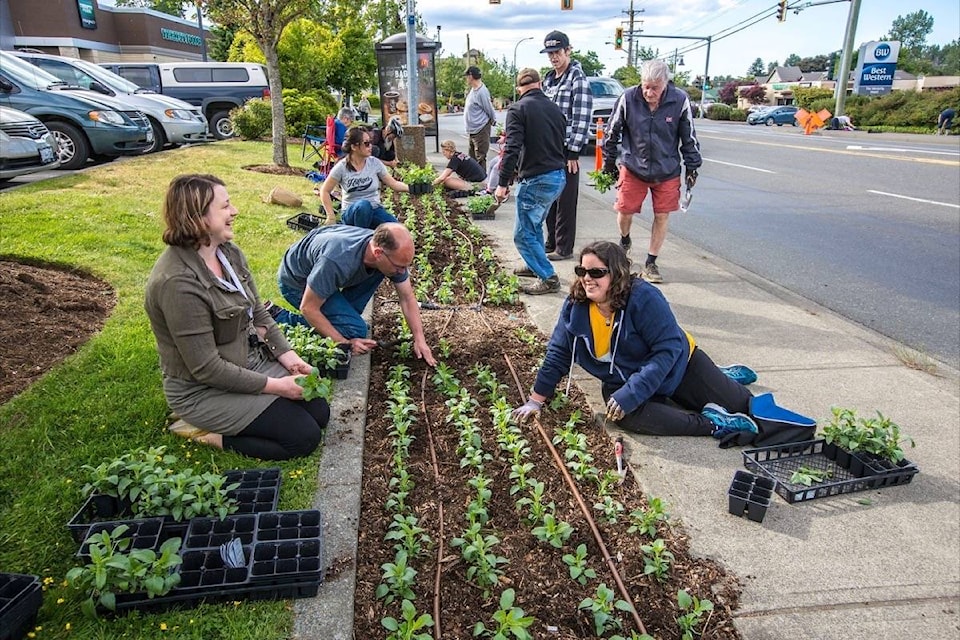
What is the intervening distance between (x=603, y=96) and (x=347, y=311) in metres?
19.6

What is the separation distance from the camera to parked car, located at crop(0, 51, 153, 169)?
1080 cm

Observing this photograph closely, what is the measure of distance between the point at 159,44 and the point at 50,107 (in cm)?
3990

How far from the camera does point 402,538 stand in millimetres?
2969

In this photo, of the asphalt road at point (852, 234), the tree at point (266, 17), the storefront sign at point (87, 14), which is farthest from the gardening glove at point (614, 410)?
the storefront sign at point (87, 14)

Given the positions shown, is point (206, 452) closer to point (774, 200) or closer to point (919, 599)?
point (919, 599)

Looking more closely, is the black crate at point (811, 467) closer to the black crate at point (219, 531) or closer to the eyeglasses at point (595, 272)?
the eyeglasses at point (595, 272)

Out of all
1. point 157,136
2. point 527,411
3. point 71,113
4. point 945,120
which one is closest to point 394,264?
point 527,411

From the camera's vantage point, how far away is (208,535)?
2672mm

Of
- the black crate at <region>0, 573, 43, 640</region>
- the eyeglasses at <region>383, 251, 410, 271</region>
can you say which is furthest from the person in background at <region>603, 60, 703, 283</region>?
the black crate at <region>0, 573, 43, 640</region>

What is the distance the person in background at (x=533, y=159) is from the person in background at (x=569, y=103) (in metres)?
0.43

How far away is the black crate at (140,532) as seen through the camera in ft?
8.61

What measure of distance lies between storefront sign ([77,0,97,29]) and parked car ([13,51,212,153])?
1125 inches

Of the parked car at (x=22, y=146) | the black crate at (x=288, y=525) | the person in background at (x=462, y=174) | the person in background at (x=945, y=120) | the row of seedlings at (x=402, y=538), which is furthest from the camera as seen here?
the person in background at (x=945, y=120)

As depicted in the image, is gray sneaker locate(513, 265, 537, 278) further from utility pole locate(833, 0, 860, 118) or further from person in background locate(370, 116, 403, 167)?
utility pole locate(833, 0, 860, 118)
